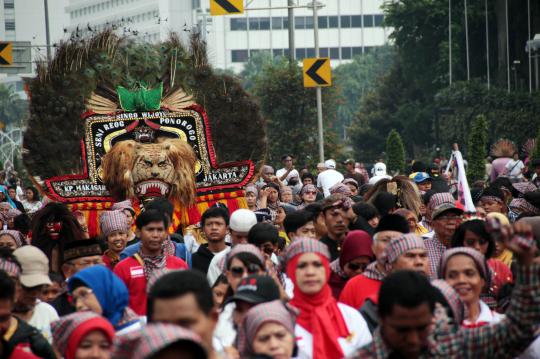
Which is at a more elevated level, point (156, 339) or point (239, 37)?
point (239, 37)

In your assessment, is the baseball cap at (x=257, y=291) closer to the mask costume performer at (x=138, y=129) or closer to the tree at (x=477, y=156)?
the mask costume performer at (x=138, y=129)

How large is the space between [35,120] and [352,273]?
31.6 feet

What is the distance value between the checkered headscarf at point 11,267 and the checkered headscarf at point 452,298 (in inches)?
99.0

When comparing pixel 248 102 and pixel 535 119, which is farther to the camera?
pixel 535 119

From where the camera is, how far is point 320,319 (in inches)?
279

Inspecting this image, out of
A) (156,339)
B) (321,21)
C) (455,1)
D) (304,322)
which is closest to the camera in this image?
(156,339)

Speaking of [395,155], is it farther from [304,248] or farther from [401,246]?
[304,248]

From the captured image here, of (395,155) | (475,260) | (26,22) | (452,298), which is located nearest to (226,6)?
(475,260)

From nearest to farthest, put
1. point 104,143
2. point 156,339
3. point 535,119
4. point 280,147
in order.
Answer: point 156,339 < point 104,143 < point 280,147 < point 535,119

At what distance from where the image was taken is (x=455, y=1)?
186ft

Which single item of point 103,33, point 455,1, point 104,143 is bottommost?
point 104,143

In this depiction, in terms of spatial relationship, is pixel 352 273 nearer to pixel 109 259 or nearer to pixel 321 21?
pixel 109 259

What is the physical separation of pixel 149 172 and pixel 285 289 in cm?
758

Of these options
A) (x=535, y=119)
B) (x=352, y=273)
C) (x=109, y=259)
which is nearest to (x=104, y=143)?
(x=109, y=259)
